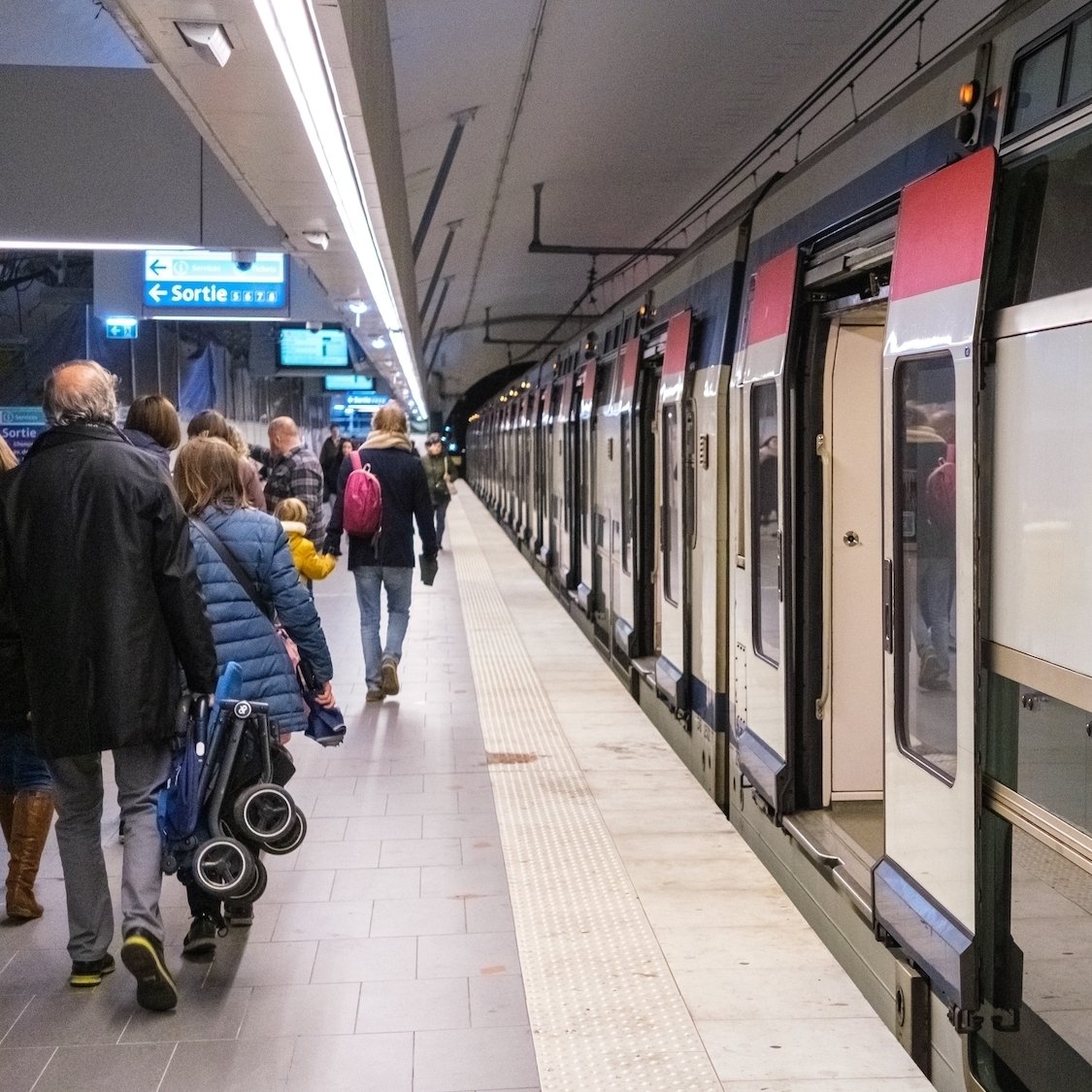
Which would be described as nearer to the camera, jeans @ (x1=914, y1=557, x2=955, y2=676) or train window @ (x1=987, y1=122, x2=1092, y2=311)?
train window @ (x1=987, y1=122, x2=1092, y2=311)

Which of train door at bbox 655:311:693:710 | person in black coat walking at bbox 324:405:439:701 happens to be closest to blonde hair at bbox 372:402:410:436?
person in black coat walking at bbox 324:405:439:701

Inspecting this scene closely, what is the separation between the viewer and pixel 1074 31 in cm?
243

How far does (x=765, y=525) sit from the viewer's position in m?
4.70

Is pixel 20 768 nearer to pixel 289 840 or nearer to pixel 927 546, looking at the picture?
pixel 289 840

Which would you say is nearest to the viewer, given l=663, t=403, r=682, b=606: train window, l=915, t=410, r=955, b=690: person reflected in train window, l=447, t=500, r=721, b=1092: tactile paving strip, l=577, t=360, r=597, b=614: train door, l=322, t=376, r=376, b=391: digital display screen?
l=915, t=410, r=955, b=690: person reflected in train window

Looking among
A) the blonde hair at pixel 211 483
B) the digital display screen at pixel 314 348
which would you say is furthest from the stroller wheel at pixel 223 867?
the digital display screen at pixel 314 348

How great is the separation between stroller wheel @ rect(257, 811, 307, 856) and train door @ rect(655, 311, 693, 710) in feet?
7.96

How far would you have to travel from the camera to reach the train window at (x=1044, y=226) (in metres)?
2.39

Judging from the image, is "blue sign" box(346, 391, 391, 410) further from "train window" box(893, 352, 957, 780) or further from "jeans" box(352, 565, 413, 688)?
"train window" box(893, 352, 957, 780)

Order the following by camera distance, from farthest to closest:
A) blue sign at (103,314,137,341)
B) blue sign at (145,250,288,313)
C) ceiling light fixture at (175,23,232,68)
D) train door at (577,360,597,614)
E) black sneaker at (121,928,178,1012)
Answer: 1. blue sign at (103,314,137,341)
2. train door at (577,360,597,614)
3. blue sign at (145,250,288,313)
4. black sneaker at (121,928,178,1012)
5. ceiling light fixture at (175,23,232,68)

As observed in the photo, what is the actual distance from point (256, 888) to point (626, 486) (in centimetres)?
462

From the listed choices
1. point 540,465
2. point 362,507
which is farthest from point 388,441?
point 540,465

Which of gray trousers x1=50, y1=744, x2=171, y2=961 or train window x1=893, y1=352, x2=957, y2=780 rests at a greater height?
train window x1=893, y1=352, x2=957, y2=780

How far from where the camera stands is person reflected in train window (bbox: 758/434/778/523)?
4.53 m
